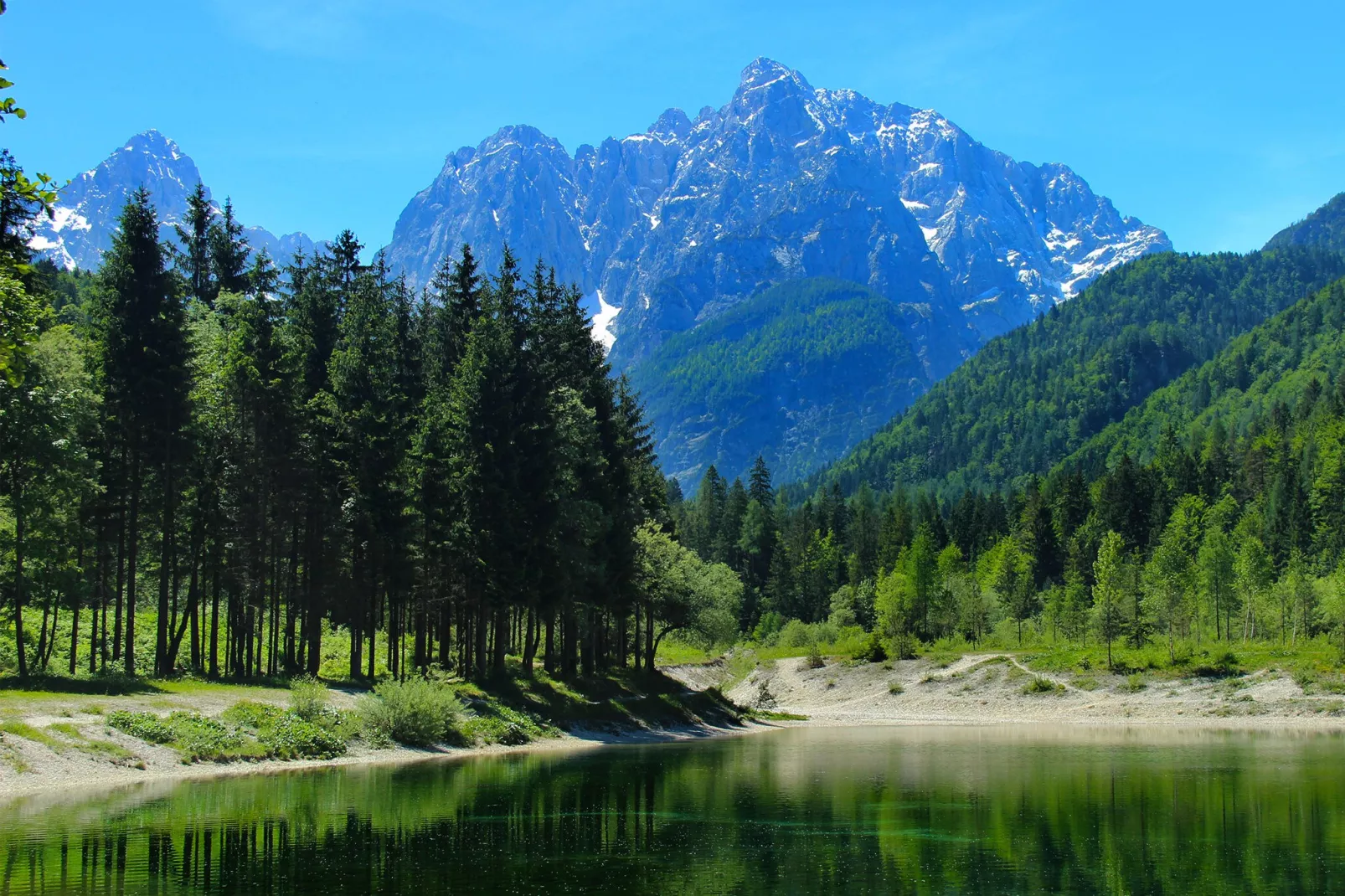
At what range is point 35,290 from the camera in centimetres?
5122

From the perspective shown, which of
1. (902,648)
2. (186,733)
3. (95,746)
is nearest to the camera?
(95,746)

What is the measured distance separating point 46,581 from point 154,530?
1087 centimetres

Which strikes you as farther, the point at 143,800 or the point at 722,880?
the point at 143,800

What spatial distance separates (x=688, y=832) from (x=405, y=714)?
20179 mm

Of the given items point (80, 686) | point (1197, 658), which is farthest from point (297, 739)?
point (1197, 658)

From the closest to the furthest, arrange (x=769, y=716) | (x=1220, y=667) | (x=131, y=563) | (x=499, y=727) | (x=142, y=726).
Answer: (x=142, y=726) < (x=131, y=563) < (x=499, y=727) < (x=769, y=716) < (x=1220, y=667)

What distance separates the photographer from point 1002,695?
329 feet

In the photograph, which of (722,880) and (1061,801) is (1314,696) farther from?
(722,880)

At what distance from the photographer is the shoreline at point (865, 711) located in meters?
36.4

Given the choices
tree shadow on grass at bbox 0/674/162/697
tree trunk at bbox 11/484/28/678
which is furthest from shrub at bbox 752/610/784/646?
tree trunk at bbox 11/484/28/678

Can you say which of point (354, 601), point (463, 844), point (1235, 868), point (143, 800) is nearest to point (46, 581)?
point (354, 601)

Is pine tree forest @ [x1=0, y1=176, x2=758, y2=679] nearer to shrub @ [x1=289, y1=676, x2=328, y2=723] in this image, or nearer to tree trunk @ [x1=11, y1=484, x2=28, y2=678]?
tree trunk @ [x1=11, y1=484, x2=28, y2=678]

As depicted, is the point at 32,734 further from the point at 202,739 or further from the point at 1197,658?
the point at 1197,658

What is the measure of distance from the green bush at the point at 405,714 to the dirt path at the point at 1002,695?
4724 centimetres
